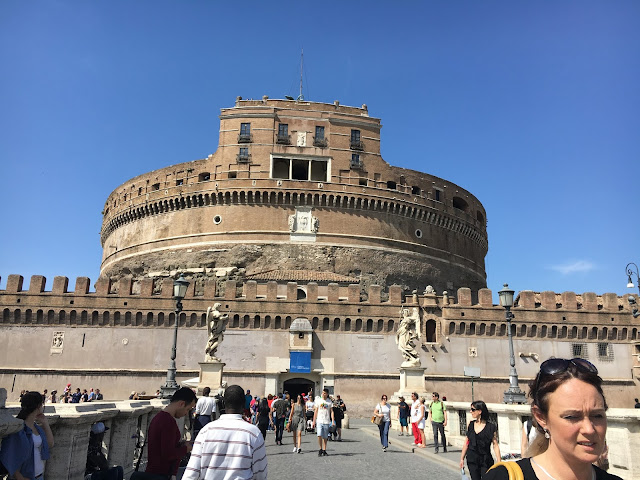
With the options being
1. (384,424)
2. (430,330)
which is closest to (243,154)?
(430,330)

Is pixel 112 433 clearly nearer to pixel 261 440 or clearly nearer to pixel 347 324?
pixel 261 440

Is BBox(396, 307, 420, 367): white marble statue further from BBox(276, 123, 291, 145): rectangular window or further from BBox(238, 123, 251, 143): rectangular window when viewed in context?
BBox(238, 123, 251, 143): rectangular window

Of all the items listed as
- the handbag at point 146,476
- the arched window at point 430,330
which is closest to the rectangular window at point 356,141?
the arched window at point 430,330

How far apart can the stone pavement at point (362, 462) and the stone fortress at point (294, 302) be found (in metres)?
13.6

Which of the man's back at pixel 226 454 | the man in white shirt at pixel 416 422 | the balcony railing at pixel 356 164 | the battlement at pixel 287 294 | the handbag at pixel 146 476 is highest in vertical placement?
the balcony railing at pixel 356 164

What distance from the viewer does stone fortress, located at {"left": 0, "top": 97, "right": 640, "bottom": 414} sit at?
27359 mm

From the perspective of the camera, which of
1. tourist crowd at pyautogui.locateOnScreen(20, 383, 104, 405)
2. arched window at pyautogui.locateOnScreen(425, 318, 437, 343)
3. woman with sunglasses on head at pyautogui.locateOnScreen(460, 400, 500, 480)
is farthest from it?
arched window at pyautogui.locateOnScreen(425, 318, 437, 343)

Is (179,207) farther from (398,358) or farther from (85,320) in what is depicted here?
(398,358)

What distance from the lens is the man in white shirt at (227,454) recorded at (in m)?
3.48

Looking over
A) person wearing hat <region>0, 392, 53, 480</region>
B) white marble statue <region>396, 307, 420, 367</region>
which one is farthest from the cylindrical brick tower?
person wearing hat <region>0, 392, 53, 480</region>

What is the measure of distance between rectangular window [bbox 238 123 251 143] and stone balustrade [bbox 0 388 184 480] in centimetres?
3321

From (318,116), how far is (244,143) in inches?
237

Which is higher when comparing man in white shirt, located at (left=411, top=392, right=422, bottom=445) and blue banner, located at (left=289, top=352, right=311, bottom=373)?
blue banner, located at (left=289, top=352, right=311, bottom=373)

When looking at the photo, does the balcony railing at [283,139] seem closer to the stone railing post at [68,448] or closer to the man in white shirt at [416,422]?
the man in white shirt at [416,422]
